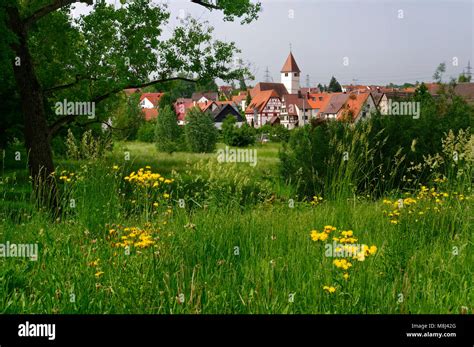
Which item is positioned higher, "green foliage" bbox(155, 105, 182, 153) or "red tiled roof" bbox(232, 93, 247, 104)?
"red tiled roof" bbox(232, 93, 247, 104)

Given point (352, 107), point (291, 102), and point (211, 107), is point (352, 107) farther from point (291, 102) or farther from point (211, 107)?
point (211, 107)

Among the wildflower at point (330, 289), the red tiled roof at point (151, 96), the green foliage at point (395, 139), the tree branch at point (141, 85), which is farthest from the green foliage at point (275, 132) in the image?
the wildflower at point (330, 289)

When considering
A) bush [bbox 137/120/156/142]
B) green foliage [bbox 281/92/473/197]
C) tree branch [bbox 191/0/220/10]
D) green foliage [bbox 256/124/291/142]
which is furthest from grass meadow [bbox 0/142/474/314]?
tree branch [bbox 191/0/220/10]

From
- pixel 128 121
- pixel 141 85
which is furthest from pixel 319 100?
pixel 141 85

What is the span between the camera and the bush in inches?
388

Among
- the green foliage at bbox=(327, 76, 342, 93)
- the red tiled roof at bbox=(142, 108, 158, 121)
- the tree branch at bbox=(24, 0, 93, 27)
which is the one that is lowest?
the red tiled roof at bbox=(142, 108, 158, 121)

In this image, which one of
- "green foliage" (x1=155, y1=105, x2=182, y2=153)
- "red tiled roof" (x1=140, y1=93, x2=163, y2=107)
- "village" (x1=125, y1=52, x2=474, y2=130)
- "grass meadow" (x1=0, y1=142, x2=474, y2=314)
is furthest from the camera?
"red tiled roof" (x1=140, y1=93, x2=163, y2=107)

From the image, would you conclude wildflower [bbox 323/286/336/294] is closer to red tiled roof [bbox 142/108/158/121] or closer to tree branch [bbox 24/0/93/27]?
red tiled roof [bbox 142/108/158/121]

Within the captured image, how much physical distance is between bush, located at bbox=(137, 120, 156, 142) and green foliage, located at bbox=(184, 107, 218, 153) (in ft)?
4.26

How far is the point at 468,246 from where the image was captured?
550 centimetres

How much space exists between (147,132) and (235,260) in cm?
538

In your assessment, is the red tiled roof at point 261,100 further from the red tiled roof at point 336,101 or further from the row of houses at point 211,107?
the red tiled roof at point 336,101

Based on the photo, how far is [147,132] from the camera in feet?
32.9

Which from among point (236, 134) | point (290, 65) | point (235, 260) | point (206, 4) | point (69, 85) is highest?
point (206, 4)
